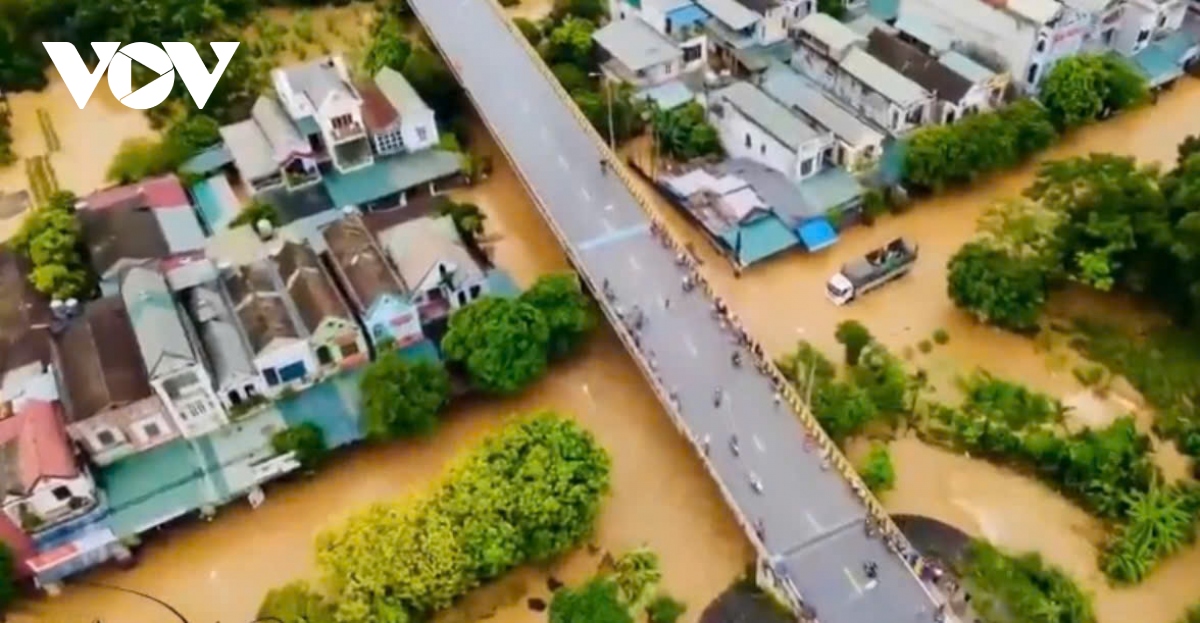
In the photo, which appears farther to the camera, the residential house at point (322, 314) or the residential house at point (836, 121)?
the residential house at point (836, 121)

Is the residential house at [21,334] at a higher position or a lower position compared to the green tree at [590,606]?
higher

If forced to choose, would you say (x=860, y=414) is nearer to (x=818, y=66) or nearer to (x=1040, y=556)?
(x=1040, y=556)

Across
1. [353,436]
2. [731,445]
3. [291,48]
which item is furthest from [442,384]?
[291,48]

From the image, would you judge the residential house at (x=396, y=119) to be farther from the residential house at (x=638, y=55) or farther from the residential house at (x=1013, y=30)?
the residential house at (x=1013, y=30)

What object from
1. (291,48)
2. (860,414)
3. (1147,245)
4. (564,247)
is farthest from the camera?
(291,48)

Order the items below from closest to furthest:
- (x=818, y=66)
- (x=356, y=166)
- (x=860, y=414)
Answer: (x=860, y=414), (x=356, y=166), (x=818, y=66)

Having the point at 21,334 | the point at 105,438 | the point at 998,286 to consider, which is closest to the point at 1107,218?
the point at 998,286

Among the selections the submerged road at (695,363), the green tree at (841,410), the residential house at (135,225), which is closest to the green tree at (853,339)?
the green tree at (841,410)

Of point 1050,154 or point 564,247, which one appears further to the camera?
point 1050,154
